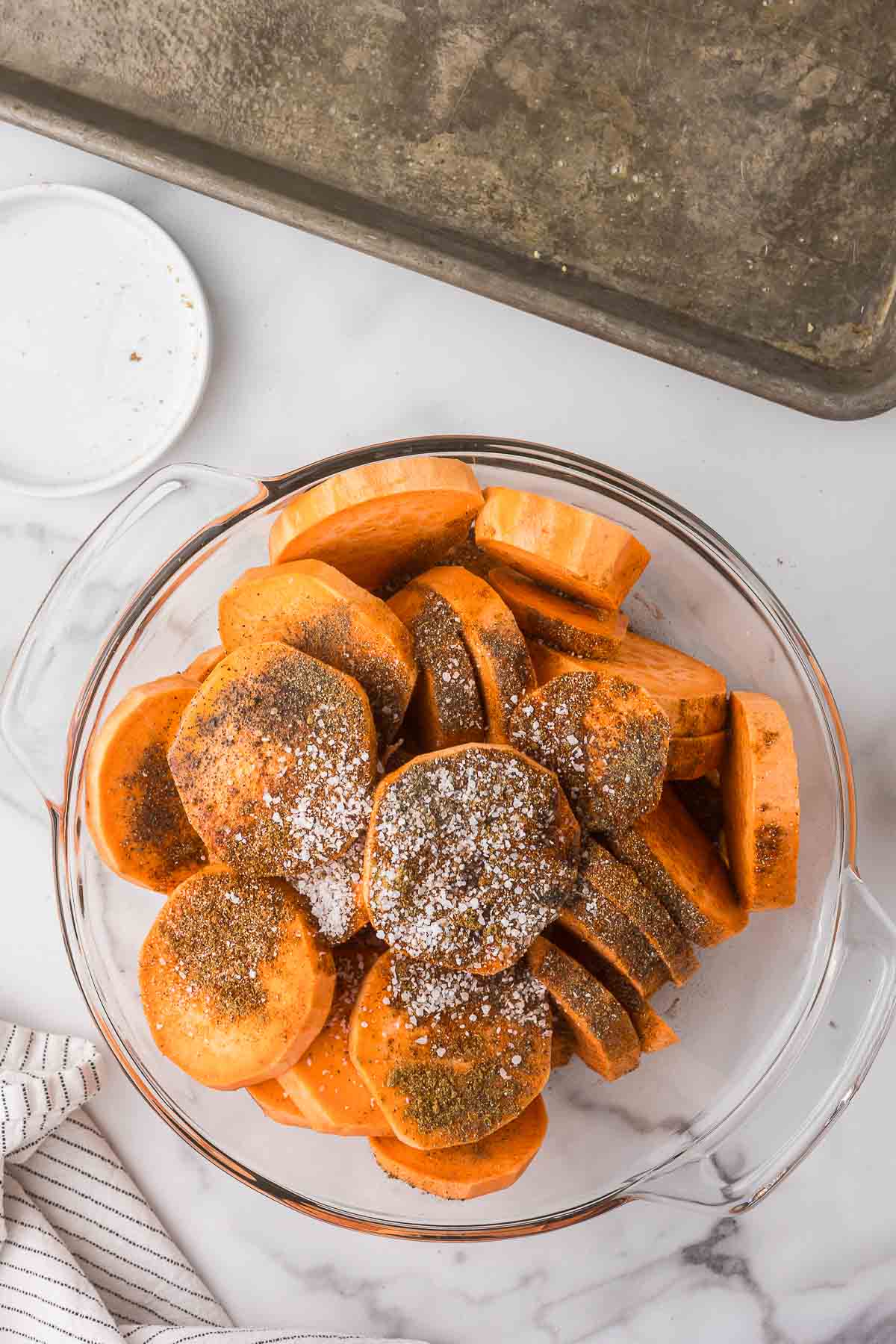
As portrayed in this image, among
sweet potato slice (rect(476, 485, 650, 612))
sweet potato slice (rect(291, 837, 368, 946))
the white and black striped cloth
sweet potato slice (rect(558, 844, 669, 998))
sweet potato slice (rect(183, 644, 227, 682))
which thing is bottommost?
the white and black striped cloth

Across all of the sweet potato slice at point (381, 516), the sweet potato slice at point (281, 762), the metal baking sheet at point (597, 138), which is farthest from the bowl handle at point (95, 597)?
the metal baking sheet at point (597, 138)

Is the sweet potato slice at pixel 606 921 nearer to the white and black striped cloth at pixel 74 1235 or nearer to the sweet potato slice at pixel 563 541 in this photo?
the sweet potato slice at pixel 563 541

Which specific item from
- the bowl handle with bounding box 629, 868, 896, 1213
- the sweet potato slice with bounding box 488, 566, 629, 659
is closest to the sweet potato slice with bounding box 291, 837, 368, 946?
the sweet potato slice with bounding box 488, 566, 629, 659

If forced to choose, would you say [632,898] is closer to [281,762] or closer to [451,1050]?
[451,1050]

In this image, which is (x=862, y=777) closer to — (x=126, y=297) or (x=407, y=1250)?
(x=407, y=1250)

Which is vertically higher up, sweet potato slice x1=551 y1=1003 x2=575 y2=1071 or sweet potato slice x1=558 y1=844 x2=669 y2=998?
sweet potato slice x1=558 y1=844 x2=669 y2=998

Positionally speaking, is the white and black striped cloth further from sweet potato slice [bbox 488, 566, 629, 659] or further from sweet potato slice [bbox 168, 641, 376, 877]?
sweet potato slice [bbox 488, 566, 629, 659]
